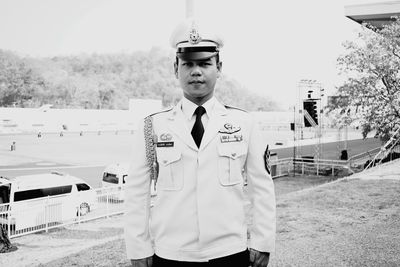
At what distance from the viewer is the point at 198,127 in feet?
7.25

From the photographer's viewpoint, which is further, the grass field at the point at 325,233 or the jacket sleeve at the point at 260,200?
the grass field at the point at 325,233

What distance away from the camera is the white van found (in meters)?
10.0

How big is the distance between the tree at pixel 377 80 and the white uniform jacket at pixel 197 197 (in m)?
15.3

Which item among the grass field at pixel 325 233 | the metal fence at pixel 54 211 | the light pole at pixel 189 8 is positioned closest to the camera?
the grass field at pixel 325 233

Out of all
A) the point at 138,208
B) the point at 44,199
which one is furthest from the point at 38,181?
the point at 138,208

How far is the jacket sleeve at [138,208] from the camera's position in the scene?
2.15 m

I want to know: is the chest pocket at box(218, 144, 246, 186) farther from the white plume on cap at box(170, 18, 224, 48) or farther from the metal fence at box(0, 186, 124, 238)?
the metal fence at box(0, 186, 124, 238)

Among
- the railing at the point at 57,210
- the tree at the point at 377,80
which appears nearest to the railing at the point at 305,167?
the tree at the point at 377,80

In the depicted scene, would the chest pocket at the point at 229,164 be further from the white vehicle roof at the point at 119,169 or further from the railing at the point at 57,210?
the white vehicle roof at the point at 119,169

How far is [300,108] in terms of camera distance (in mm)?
20375

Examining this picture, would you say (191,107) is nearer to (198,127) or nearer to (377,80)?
(198,127)

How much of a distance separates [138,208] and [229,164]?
21.4 inches

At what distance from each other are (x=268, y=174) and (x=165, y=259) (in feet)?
2.38

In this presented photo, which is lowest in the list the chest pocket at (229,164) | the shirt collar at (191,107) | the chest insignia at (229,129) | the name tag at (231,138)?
the chest pocket at (229,164)
